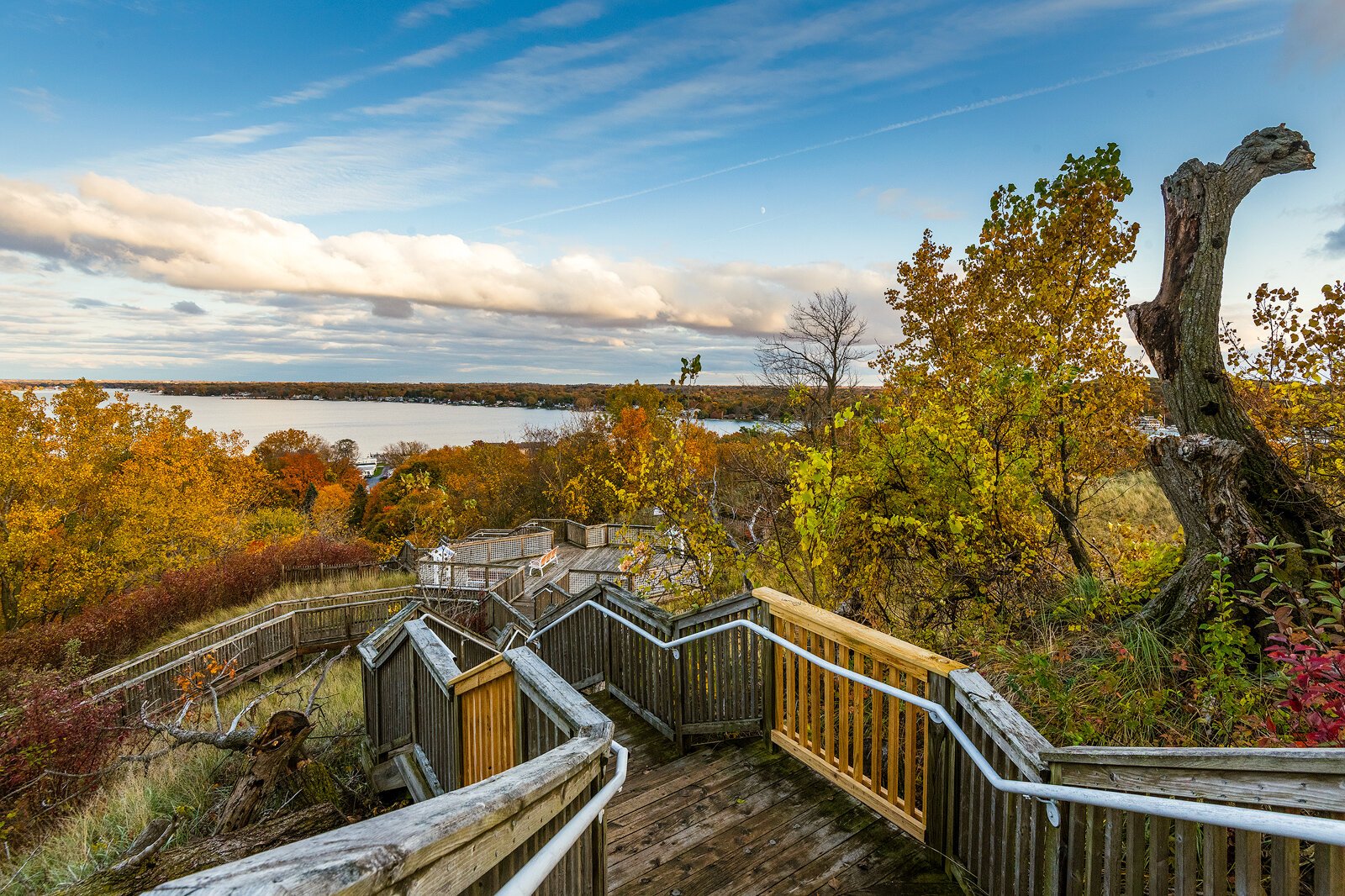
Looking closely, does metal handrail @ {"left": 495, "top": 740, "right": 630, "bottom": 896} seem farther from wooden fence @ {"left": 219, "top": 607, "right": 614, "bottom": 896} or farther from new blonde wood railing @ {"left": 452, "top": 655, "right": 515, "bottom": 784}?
new blonde wood railing @ {"left": 452, "top": 655, "right": 515, "bottom": 784}

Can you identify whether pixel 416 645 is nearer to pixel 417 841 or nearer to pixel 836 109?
pixel 417 841

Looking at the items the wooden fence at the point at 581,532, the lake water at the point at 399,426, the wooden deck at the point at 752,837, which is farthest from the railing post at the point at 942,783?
the lake water at the point at 399,426

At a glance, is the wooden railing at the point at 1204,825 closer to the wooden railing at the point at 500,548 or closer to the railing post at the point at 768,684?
the railing post at the point at 768,684

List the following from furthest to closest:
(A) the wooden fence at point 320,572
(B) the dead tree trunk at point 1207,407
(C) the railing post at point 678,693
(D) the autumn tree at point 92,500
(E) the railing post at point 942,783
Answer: (A) the wooden fence at point 320,572 < (D) the autumn tree at point 92,500 < (C) the railing post at point 678,693 < (B) the dead tree trunk at point 1207,407 < (E) the railing post at point 942,783

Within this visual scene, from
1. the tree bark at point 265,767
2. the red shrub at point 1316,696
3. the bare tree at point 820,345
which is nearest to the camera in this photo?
the red shrub at point 1316,696

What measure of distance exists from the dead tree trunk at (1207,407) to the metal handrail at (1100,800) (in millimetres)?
2659

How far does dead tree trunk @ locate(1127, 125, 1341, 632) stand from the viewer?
171 inches

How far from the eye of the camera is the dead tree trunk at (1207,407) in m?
4.36

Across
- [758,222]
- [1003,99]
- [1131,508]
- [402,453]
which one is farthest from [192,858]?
[402,453]

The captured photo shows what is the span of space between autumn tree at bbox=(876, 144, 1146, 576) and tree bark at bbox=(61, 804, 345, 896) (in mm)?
6734

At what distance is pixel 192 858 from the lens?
11.4ft

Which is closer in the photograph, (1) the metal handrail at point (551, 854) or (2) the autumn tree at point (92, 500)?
(1) the metal handrail at point (551, 854)

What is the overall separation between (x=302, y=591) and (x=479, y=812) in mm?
23622

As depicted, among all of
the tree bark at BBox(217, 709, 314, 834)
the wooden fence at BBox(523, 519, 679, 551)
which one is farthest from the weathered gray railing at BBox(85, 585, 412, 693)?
the tree bark at BBox(217, 709, 314, 834)
